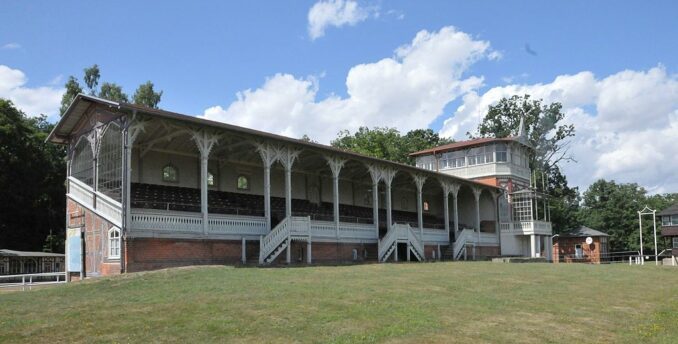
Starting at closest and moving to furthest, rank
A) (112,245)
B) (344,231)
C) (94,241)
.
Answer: (112,245)
(94,241)
(344,231)

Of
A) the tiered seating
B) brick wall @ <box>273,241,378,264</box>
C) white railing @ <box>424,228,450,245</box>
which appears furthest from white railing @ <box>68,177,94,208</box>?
white railing @ <box>424,228,450,245</box>

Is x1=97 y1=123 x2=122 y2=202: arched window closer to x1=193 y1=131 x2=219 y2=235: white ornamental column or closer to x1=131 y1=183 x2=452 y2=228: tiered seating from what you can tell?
x1=131 y1=183 x2=452 y2=228: tiered seating

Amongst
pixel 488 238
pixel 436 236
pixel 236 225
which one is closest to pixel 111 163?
pixel 236 225

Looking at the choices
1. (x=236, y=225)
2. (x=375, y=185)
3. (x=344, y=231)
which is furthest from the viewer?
(x=375, y=185)

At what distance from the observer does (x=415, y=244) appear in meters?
36.8

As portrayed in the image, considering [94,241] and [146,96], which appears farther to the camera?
[146,96]

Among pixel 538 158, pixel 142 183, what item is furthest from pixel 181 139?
A: pixel 538 158

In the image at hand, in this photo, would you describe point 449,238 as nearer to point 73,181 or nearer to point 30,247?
point 73,181

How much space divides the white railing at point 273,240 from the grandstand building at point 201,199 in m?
0.05

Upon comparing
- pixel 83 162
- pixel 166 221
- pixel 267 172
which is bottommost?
pixel 166 221

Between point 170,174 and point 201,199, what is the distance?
21.2 ft

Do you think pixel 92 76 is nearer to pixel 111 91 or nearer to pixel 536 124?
pixel 111 91

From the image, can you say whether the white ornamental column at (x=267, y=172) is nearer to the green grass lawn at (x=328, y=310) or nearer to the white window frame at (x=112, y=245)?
the white window frame at (x=112, y=245)

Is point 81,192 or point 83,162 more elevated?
point 83,162
